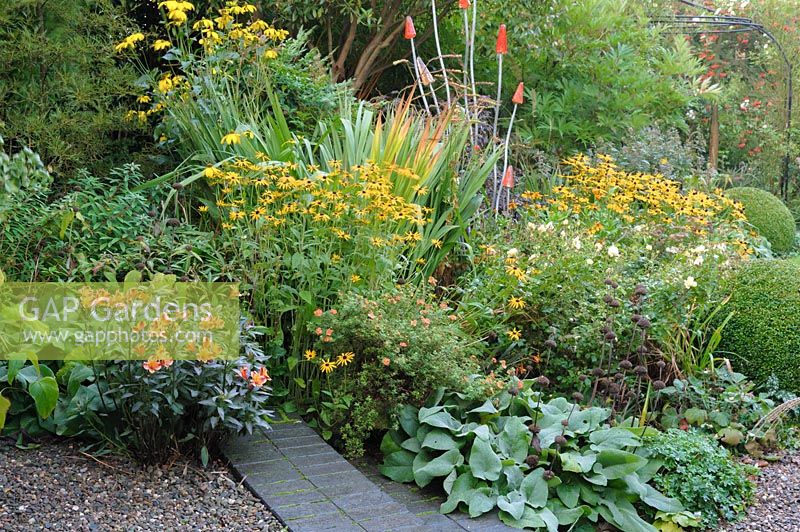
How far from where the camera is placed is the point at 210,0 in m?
5.46

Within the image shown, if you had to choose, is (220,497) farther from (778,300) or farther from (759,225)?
(759,225)

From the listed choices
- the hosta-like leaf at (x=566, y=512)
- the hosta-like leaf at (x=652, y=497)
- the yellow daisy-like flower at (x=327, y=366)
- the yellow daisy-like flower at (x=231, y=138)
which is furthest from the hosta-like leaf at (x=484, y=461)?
the yellow daisy-like flower at (x=231, y=138)

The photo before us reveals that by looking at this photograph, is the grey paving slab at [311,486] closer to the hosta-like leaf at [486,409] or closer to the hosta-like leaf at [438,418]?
the hosta-like leaf at [438,418]

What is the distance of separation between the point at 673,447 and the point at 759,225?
5575 millimetres

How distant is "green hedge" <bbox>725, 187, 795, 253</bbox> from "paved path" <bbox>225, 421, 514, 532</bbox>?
6182 mm

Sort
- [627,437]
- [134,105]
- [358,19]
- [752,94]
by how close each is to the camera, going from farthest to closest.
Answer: [752,94]
[358,19]
[134,105]
[627,437]

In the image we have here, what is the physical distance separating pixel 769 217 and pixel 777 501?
5502mm

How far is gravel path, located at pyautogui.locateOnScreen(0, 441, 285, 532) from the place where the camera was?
2.49 meters

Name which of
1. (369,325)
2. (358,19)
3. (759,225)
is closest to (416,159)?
(369,325)

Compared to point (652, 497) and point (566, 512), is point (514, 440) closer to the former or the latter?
point (566, 512)

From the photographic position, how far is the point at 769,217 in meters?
8.15

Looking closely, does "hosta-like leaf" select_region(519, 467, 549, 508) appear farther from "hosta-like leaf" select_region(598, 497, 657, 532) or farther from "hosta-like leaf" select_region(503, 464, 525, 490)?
"hosta-like leaf" select_region(598, 497, 657, 532)

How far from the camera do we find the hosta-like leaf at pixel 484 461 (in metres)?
2.93

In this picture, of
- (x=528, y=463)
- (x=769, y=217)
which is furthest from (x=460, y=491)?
(x=769, y=217)
